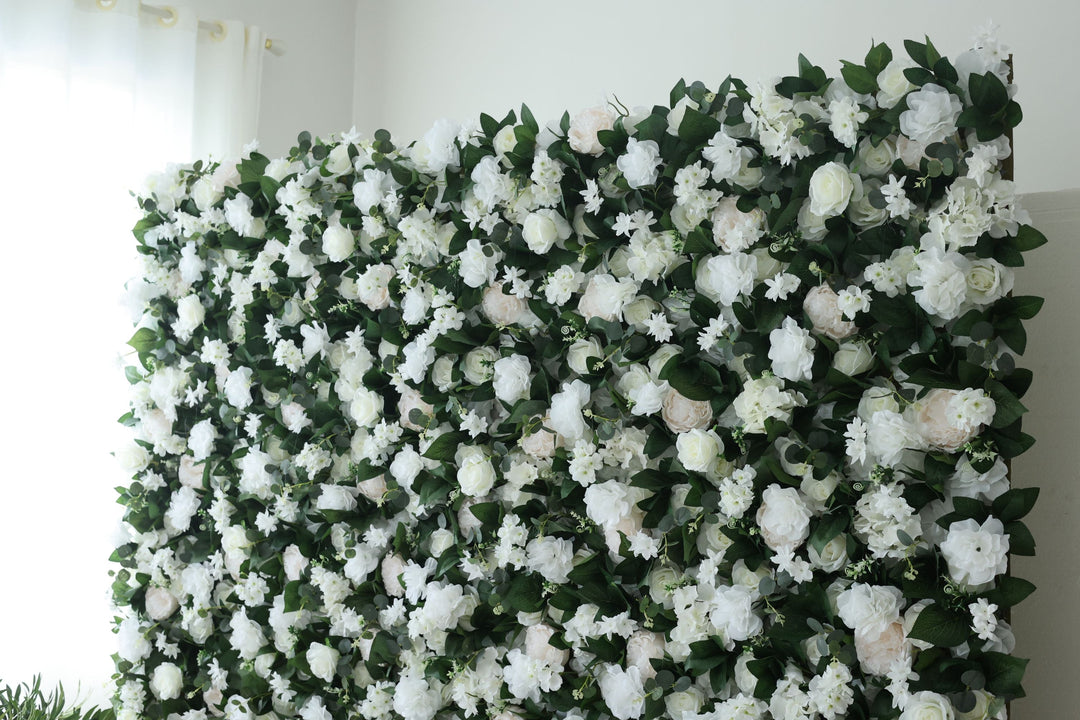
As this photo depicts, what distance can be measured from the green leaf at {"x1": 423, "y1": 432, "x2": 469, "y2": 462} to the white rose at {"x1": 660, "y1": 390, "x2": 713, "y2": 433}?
45 centimetres

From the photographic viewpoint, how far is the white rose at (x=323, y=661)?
193cm

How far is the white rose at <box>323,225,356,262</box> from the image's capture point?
1907mm

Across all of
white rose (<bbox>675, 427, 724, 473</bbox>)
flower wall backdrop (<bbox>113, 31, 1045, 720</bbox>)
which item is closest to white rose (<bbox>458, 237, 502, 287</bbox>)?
flower wall backdrop (<bbox>113, 31, 1045, 720</bbox>)

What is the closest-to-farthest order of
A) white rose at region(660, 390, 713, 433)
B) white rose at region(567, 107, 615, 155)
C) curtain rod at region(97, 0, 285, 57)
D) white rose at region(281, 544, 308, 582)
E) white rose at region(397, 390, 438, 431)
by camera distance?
white rose at region(660, 390, 713, 433) → white rose at region(567, 107, 615, 155) → white rose at region(397, 390, 438, 431) → white rose at region(281, 544, 308, 582) → curtain rod at region(97, 0, 285, 57)

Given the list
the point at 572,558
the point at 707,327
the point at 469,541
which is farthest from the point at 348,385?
the point at 707,327

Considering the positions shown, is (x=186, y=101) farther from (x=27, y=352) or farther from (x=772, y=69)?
(x=772, y=69)

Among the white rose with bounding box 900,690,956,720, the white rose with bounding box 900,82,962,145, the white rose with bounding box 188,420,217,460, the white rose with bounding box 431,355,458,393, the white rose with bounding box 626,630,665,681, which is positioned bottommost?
the white rose with bounding box 900,690,956,720

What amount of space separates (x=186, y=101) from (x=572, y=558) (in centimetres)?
190

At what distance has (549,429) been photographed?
167cm

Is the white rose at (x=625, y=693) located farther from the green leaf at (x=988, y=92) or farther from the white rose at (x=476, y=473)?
the green leaf at (x=988, y=92)

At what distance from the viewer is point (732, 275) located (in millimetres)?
1442

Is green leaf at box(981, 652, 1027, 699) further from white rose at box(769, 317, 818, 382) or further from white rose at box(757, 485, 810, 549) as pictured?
white rose at box(769, 317, 818, 382)

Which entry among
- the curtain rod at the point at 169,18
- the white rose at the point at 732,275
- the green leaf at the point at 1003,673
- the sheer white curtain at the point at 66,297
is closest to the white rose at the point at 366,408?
the white rose at the point at 732,275

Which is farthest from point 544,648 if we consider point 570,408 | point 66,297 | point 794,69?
point 66,297
